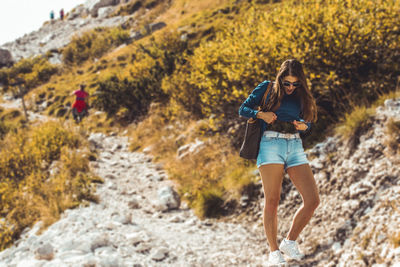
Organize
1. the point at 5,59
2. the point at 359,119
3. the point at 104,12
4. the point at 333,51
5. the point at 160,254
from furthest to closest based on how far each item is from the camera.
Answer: the point at 104,12
the point at 5,59
the point at 333,51
the point at 359,119
the point at 160,254

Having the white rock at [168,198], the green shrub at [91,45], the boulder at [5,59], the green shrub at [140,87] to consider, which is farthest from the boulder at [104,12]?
the white rock at [168,198]

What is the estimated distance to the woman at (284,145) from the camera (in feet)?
9.97

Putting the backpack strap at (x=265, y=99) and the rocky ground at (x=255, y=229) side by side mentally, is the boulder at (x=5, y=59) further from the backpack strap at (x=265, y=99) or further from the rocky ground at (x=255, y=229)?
the backpack strap at (x=265, y=99)

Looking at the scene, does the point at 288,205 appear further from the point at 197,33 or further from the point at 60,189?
the point at 197,33

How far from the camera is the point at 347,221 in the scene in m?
4.67

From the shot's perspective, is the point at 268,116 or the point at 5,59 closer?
the point at 268,116

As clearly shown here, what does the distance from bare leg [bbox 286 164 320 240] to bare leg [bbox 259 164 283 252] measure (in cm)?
16

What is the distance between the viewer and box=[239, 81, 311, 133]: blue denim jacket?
10.3 ft

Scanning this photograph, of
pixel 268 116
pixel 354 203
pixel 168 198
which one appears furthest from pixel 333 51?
pixel 168 198

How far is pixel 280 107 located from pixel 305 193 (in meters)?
0.87

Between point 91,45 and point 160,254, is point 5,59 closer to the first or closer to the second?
point 91,45

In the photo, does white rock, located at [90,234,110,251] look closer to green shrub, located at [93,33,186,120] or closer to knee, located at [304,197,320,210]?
knee, located at [304,197,320,210]

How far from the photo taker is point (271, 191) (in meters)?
3.10

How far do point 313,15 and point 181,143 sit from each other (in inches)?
226
